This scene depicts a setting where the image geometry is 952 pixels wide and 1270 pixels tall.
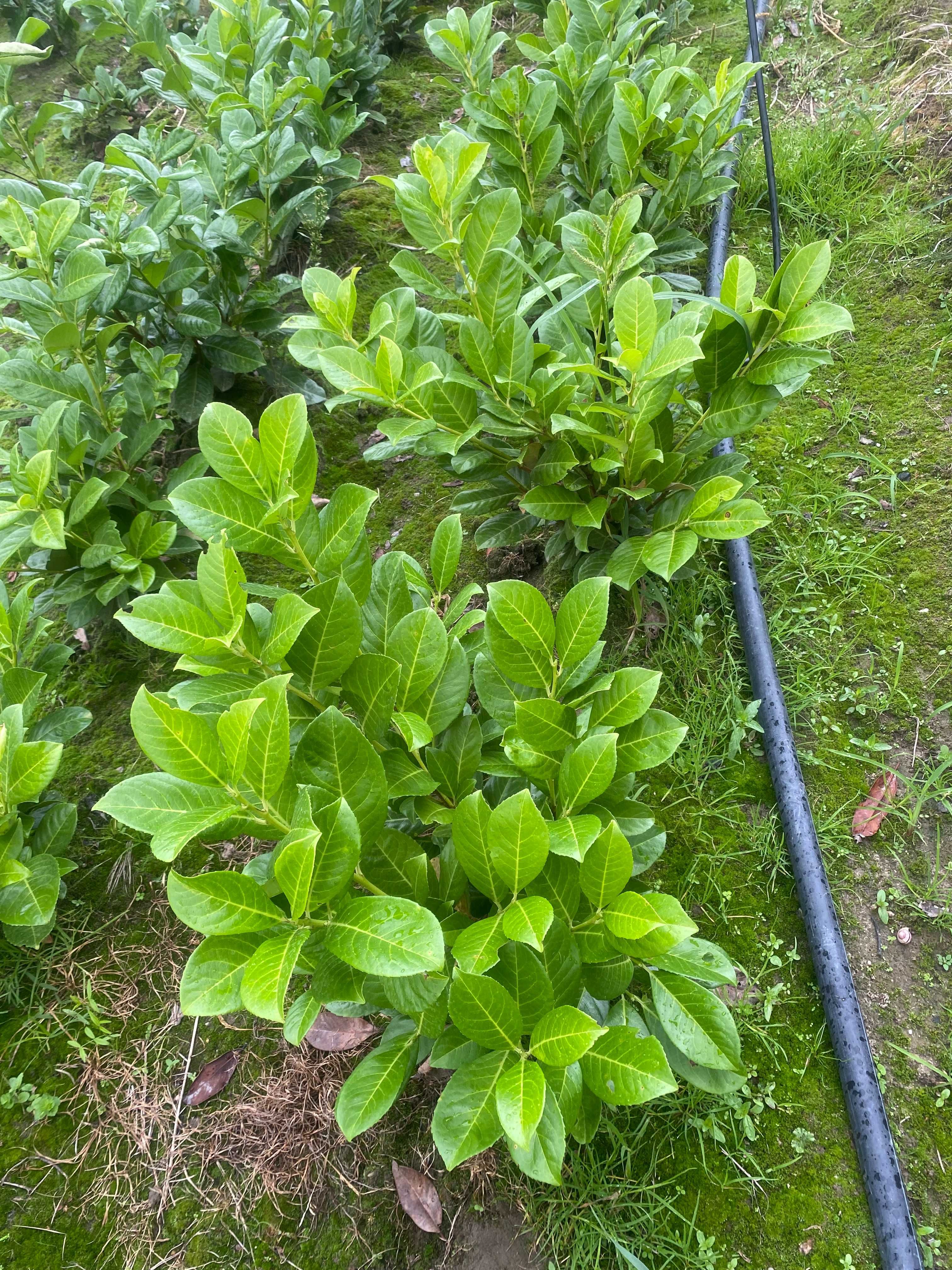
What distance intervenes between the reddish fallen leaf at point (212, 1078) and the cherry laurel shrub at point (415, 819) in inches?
19.5

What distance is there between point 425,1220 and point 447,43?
362cm

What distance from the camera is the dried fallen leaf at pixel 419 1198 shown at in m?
1.57

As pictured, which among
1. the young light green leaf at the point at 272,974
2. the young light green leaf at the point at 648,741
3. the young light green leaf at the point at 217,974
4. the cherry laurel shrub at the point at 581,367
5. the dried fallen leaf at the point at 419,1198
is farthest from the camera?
the cherry laurel shrub at the point at 581,367

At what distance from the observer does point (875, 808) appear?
198 cm

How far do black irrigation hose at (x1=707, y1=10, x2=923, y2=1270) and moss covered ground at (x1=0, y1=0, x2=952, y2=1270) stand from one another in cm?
5

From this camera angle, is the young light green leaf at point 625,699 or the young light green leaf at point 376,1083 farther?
the young light green leaf at point 625,699

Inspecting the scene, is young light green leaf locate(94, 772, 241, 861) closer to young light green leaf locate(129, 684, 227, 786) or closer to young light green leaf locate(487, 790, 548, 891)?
young light green leaf locate(129, 684, 227, 786)

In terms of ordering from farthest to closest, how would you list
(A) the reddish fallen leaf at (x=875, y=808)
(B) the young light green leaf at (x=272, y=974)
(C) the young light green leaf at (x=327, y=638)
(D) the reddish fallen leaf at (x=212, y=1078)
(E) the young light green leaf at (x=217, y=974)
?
(A) the reddish fallen leaf at (x=875, y=808)
(D) the reddish fallen leaf at (x=212, y=1078)
(C) the young light green leaf at (x=327, y=638)
(E) the young light green leaf at (x=217, y=974)
(B) the young light green leaf at (x=272, y=974)

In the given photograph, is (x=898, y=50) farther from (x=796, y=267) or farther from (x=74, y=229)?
(x=74, y=229)

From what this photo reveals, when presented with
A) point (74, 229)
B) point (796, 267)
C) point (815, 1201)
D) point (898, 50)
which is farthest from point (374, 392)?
point (898, 50)

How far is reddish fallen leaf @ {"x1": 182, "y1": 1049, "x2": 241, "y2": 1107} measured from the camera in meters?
1.82

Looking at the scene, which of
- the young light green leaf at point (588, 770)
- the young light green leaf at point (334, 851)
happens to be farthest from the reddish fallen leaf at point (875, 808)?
the young light green leaf at point (334, 851)

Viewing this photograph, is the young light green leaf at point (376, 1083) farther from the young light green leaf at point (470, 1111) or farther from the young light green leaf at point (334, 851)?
the young light green leaf at point (334, 851)

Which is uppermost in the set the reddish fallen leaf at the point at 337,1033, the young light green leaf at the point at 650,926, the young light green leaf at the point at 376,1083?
the young light green leaf at the point at 650,926
